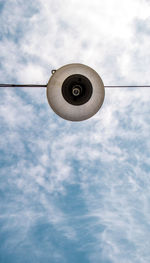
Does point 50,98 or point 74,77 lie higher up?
point 74,77

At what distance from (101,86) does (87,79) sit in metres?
0.42

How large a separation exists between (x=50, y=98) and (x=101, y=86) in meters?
1.40

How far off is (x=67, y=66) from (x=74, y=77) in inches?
13.4

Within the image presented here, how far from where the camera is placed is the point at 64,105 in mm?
5734

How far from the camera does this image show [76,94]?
579 centimetres

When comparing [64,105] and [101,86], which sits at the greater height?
[101,86]

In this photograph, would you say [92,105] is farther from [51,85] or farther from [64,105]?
[51,85]

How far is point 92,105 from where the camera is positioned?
5.73 meters

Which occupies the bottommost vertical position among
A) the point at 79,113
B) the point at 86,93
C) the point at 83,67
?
the point at 79,113

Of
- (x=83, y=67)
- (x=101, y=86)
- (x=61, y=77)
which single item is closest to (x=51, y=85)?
(x=61, y=77)

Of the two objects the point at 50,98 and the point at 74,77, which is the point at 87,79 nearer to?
the point at 74,77

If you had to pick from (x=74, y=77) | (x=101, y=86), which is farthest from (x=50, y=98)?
(x=101, y=86)

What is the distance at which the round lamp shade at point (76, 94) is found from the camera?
18.3 feet

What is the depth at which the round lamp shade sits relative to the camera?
5.58m
